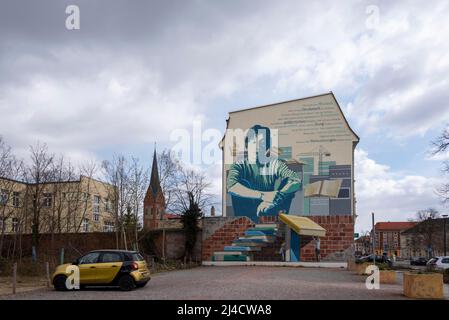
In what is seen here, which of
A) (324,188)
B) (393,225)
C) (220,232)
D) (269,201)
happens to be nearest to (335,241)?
(324,188)

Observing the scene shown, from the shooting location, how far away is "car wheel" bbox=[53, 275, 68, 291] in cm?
1881

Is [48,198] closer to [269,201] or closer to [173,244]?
[173,244]

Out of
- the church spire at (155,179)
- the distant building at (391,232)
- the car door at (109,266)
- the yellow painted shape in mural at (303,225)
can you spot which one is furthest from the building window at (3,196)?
the distant building at (391,232)

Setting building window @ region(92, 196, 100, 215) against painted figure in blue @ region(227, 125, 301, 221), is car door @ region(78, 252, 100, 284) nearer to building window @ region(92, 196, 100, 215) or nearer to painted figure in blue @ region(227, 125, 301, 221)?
painted figure in blue @ region(227, 125, 301, 221)

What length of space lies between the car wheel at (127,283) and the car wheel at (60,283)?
88.6 inches

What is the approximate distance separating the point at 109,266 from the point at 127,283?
94cm

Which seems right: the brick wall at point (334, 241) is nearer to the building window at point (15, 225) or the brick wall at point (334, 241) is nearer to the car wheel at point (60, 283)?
the building window at point (15, 225)

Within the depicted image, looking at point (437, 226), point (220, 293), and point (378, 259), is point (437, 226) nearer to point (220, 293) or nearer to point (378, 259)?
point (378, 259)

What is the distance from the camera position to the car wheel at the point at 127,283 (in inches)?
720

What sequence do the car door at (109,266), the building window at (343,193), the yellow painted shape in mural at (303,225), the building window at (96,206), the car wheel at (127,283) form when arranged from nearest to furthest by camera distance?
the car wheel at (127,283) < the car door at (109,266) < the yellow painted shape in mural at (303,225) < the building window at (343,193) < the building window at (96,206)

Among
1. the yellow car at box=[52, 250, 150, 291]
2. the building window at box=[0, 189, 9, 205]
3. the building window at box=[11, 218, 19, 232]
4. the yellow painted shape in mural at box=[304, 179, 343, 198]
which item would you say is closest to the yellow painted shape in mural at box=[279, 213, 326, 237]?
the yellow painted shape in mural at box=[304, 179, 343, 198]

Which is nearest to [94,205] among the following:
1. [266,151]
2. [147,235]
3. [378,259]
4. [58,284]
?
[147,235]

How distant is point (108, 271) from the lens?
18.5m
